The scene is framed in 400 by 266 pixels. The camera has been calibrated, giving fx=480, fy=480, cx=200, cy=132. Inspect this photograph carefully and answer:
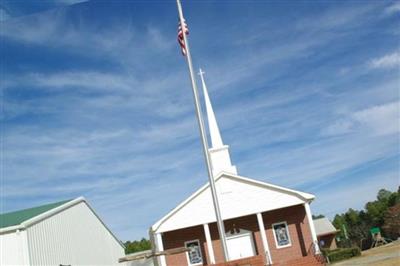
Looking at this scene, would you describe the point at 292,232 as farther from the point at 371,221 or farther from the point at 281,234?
the point at 371,221

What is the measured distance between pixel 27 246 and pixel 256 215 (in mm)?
12763

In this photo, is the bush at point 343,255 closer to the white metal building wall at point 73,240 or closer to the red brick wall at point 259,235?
the red brick wall at point 259,235

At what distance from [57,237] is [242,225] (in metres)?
10.5

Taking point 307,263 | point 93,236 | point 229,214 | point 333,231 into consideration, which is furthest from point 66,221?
point 333,231

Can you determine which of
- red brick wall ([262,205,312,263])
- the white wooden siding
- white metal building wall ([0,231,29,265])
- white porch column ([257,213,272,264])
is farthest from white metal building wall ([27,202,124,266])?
red brick wall ([262,205,312,263])

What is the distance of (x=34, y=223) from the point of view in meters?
21.2

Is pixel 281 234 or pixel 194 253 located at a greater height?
pixel 281 234

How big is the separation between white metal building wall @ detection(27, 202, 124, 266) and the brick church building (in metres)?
3.76

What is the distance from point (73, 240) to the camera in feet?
82.4

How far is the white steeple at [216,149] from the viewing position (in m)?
30.0

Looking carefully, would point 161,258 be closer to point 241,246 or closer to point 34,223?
point 241,246

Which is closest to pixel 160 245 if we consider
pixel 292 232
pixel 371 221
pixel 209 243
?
pixel 209 243

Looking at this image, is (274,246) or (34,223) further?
(274,246)

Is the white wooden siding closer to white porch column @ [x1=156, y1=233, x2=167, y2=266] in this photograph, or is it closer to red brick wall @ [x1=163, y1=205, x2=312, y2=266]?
white porch column @ [x1=156, y1=233, x2=167, y2=266]
